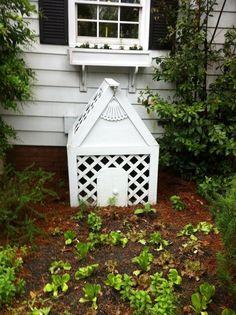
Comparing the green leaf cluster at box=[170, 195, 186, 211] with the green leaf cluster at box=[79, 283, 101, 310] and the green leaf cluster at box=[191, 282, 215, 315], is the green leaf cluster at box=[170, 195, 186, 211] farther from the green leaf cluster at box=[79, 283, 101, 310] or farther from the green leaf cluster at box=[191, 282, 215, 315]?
the green leaf cluster at box=[79, 283, 101, 310]

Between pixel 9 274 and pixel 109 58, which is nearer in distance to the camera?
pixel 9 274

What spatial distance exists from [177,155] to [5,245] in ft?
6.96

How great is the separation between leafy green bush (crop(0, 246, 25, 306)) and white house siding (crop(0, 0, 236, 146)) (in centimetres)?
172

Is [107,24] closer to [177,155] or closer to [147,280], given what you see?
[177,155]

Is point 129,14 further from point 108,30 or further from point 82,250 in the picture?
point 82,250

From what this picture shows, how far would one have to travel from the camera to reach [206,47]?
138 inches

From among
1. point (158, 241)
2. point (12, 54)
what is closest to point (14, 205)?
point (158, 241)

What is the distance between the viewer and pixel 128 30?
3.90 metres

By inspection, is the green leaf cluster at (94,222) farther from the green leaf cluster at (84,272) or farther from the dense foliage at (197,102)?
the dense foliage at (197,102)

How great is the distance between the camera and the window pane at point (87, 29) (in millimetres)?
Result: 3799

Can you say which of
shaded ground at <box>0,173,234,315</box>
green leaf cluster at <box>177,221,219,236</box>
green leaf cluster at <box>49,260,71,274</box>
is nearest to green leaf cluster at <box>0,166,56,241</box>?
shaded ground at <box>0,173,234,315</box>

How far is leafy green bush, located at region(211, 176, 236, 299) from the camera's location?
6.45 feet

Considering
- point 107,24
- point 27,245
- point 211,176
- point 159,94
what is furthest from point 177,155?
point 27,245

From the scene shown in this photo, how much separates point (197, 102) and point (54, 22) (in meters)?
1.74
